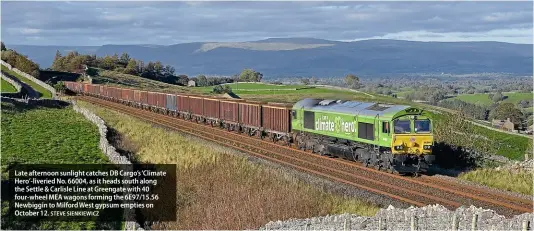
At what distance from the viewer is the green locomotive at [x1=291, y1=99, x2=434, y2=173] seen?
90.8ft

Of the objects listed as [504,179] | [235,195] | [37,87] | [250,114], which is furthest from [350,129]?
[37,87]

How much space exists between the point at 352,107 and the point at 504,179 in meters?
8.22

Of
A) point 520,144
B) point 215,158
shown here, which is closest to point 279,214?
point 215,158

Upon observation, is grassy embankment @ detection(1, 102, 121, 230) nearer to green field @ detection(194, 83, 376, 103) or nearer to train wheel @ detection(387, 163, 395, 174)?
train wheel @ detection(387, 163, 395, 174)

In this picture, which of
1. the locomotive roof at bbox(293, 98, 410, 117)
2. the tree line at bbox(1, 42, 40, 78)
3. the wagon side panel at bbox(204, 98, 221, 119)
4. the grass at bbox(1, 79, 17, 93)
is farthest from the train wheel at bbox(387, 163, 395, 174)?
the tree line at bbox(1, 42, 40, 78)

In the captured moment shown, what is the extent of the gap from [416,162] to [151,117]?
123ft

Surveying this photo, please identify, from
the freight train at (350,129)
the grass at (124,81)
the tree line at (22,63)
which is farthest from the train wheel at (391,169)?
the grass at (124,81)

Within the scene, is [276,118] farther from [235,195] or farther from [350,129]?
[235,195]

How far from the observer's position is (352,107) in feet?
104

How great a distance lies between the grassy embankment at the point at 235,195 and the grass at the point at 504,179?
6.91 meters

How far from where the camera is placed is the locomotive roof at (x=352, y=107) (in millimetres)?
28619

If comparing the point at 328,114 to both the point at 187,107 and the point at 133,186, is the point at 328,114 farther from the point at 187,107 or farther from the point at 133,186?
the point at 187,107

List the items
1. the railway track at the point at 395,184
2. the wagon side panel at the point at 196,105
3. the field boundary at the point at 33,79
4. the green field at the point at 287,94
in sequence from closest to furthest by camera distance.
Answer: the railway track at the point at 395,184 → the wagon side panel at the point at 196,105 → the field boundary at the point at 33,79 → the green field at the point at 287,94

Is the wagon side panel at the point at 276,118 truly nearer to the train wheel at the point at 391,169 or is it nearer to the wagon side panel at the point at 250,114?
the wagon side panel at the point at 250,114
